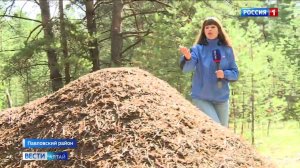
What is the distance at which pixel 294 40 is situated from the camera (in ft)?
89.2

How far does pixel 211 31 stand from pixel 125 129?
163 cm

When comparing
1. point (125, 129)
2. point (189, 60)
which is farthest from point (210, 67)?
point (125, 129)

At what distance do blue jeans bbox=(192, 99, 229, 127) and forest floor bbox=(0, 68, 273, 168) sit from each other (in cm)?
64

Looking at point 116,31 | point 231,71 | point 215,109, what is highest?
point 116,31

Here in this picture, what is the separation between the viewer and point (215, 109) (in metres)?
4.66

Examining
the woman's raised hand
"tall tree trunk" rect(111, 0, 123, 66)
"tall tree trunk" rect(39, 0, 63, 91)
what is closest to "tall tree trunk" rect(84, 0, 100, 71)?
"tall tree trunk" rect(111, 0, 123, 66)

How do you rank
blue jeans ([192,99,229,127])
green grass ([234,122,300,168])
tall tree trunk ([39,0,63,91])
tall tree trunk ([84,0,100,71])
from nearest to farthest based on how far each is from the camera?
blue jeans ([192,99,229,127]) < green grass ([234,122,300,168]) < tall tree trunk ([39,0,63,91]) < tall tree trunk ([84,0,100,71])

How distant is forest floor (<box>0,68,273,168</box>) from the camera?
3.21 m

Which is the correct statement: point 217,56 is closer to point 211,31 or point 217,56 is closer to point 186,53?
point 211,31

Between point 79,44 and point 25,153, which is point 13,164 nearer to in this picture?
point 25,153

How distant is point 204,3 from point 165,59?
82.0 inches

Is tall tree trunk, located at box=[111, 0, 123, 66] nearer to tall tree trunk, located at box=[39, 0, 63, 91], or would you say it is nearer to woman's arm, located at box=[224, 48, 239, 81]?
tall tree trunk, located at box=[39, 0, 63, 91]

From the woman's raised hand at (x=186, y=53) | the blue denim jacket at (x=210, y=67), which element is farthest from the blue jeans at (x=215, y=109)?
the woman's raised hand at (x=186, y=53)

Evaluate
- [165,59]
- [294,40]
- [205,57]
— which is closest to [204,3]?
[165,59]
